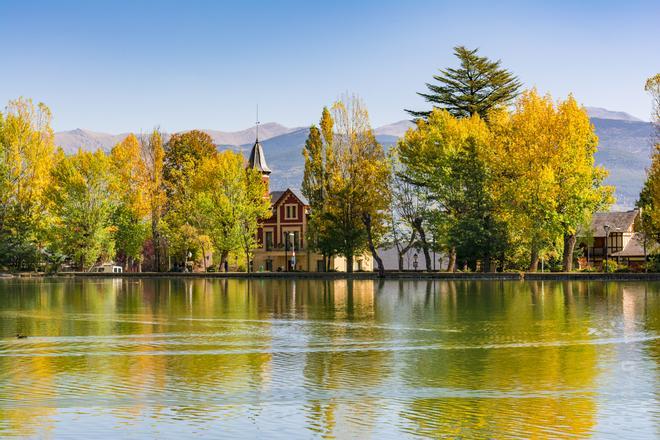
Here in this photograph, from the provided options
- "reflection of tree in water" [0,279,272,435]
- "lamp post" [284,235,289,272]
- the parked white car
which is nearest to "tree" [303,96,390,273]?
"lamp post" [284,235,289,272]

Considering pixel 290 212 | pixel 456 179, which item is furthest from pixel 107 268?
pixel 456 179

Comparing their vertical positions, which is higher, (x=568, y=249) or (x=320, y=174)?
(x=320, y=174)

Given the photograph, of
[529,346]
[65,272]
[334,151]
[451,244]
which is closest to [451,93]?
[334,151]

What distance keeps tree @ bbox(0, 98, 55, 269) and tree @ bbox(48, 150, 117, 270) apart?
1.45 meters

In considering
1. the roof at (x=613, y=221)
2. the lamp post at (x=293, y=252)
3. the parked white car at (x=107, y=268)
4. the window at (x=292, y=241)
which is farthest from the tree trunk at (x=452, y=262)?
the parked white car at (x=107, y=268)

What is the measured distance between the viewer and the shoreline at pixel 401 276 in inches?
3014

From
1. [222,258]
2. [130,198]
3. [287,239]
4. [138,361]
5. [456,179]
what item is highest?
[130,198]

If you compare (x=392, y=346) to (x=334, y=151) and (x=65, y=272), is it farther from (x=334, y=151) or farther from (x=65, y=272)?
(x=65, y=272)

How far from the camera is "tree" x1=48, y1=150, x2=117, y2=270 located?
3991 inches

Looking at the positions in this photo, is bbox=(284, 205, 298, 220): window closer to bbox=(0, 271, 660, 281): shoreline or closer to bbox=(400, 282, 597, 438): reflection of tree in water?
bbox=(0, 271, 660, 281): shoreline

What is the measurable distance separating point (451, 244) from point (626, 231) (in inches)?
1982

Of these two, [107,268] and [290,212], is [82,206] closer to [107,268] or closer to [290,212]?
[107,268]

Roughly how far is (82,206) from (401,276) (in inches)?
1416

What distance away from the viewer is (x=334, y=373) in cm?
2295
